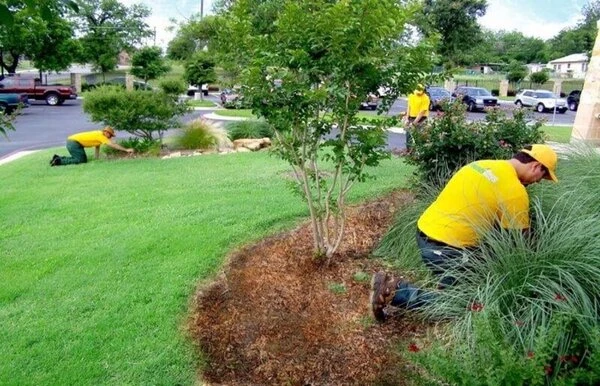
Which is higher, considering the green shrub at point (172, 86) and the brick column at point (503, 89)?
the brick column at point (503, 89)

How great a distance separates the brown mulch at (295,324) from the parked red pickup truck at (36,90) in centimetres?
2801

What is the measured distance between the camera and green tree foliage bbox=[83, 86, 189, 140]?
415 inches

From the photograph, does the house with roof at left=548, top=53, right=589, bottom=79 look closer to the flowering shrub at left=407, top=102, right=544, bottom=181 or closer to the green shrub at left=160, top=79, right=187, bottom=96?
the green shrub at left=160, top=79, right=187, bottom=96

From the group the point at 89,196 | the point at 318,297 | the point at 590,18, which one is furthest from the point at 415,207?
the point at 590,18

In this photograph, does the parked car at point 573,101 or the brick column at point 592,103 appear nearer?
the brick column at point 592,103

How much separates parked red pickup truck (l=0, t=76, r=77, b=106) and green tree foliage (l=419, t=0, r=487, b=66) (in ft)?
83.2

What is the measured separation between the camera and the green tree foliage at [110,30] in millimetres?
42094

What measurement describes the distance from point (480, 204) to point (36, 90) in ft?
99.5

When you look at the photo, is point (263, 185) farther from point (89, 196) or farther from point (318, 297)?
point (318, 297)

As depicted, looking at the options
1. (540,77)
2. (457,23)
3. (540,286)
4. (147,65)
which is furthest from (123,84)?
(540,77)

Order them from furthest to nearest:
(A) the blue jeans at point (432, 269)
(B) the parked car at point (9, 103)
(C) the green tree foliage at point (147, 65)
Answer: (C) the green tree foliage at point (147, 65) < (B) the parked car at point (9, 103) < (A) the blue jeans at point (432, 269)

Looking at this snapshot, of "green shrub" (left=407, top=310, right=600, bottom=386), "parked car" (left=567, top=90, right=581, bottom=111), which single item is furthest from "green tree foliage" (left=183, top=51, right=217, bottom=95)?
"green shrub" (left=407, top=310, right=600, bottom=386)

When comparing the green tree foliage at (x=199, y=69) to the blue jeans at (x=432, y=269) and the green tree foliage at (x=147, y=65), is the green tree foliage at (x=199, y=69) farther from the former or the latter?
the blue jeans at (x=432, y=269)

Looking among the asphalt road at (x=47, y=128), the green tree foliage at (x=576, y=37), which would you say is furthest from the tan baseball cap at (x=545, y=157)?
the green tree foliage at (x=576, y=37)
